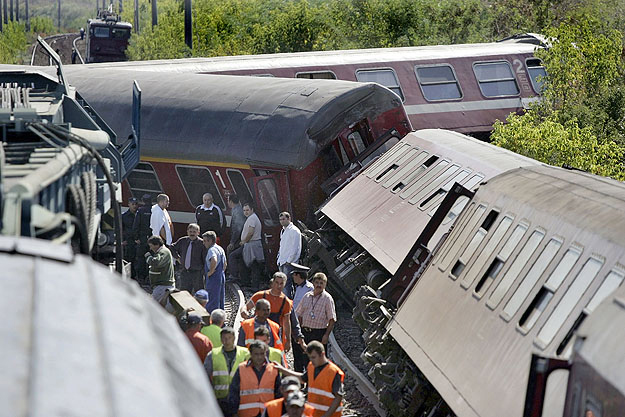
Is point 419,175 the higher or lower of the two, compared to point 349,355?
higher

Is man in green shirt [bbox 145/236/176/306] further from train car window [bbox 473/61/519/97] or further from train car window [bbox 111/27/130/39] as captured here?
train car window [bbox 111/27/130/39]

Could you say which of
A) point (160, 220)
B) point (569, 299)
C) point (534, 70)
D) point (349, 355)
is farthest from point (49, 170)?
point (534, 70)

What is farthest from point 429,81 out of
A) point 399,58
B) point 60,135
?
point 60,135

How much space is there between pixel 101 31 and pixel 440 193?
4606 cm

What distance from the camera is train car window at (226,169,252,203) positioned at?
1862 cm

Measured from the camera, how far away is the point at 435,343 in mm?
9195

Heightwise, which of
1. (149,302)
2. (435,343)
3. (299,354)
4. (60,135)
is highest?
(149,302)

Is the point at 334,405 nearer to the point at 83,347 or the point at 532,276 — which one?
the point at 532,276

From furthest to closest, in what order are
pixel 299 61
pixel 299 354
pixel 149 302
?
pixel 299 61
pixel 299 354
pixel 149 302

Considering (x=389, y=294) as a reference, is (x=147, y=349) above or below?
above

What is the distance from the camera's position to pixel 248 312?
12.2 m

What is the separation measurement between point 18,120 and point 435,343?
430 centimetres

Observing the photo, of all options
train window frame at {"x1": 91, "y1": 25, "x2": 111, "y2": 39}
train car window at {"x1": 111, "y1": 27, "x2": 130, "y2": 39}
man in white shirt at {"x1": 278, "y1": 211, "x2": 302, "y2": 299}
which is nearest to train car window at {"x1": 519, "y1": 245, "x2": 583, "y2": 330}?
man in white shirt at {"x1": 278, "y1": 211, "x2": 302, "y2": 299}

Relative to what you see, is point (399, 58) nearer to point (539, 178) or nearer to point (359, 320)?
point (359, 320)
